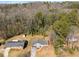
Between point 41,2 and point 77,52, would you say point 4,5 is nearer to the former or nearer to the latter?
point 41,2

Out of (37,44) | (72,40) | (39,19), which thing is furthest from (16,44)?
(72,40)

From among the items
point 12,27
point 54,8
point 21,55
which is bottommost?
point 21,55

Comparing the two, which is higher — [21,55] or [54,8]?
[54,8]

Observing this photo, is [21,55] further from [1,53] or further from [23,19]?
[23,19]

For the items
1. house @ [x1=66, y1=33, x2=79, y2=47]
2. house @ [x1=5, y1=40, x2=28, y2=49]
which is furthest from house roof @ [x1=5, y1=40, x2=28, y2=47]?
house @ [x1=66, y1=33, x2=79, y2=47]

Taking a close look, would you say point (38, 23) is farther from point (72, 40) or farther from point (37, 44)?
point (72, 40)

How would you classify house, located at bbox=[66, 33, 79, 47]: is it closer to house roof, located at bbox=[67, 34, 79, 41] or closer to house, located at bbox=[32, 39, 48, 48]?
house roof, located at bbox=[67, 34, 79, 41]

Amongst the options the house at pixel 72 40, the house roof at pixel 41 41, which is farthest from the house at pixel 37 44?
the house at pixel 72 40

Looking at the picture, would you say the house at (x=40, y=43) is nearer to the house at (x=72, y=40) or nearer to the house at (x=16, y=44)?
the house at (x=16, y=44)

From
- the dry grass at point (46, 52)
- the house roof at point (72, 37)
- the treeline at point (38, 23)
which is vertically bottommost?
the dry grass at point (46, 52)

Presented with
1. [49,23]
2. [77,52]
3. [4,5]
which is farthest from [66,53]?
[4,5]
